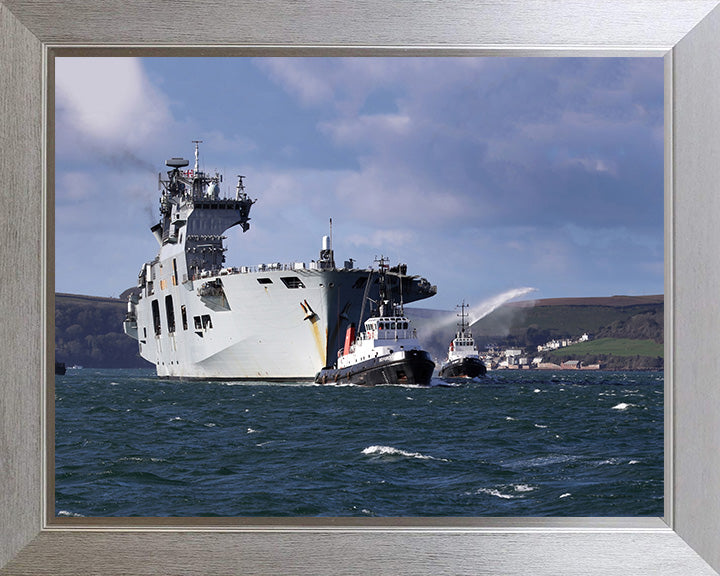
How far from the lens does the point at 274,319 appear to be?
21641 millimetres

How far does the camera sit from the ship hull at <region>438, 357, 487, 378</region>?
26547 mm

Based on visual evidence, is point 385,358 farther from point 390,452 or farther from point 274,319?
point 390,452

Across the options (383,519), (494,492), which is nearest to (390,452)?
(494,492)

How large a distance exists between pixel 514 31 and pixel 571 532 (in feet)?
5.54

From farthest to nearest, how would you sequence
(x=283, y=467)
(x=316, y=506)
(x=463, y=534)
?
(x=283, y=467), (x=316, y=506), (x=463, y=534)

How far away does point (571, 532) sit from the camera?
2.80 m

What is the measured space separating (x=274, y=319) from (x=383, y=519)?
1895 cm

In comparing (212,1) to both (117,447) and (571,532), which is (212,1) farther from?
(117,447)

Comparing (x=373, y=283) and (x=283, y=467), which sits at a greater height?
(x=373, y=283)

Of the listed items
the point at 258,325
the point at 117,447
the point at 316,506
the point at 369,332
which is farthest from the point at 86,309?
the point at 316,506

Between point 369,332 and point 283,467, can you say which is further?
point 369,332

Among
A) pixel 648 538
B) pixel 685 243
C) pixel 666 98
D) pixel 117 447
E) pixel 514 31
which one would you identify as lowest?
pixel 117 447

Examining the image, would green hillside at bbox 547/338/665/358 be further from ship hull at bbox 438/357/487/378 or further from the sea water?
the sea water

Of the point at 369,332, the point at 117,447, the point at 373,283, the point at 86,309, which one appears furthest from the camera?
the point at 86,309
